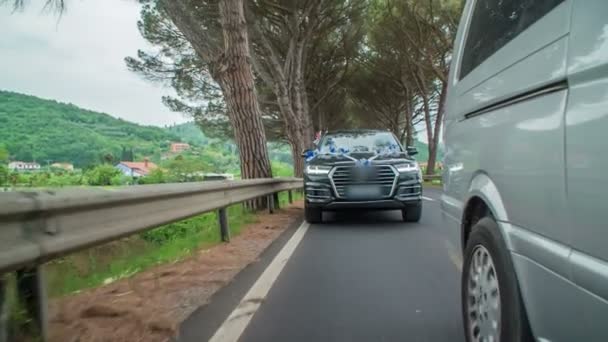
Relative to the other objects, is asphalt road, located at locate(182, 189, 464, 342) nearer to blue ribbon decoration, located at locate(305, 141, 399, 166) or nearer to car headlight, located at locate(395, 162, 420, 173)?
car headlight, located at locate(395, 162, 420, 173)

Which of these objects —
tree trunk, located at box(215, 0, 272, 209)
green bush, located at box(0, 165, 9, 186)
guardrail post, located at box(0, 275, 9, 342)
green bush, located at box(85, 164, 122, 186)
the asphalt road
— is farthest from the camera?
tree trunk, located at box(215, 0, 272, 209)

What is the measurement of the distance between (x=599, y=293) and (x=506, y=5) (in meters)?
1.51

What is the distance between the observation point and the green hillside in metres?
7.74

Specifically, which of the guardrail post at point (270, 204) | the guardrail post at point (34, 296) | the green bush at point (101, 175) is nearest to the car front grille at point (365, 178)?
the guardrail post at point (270, 204)

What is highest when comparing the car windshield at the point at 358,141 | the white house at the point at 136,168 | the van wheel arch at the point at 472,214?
the car windshield at the point at 358,141

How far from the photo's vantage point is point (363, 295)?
4.07 metres

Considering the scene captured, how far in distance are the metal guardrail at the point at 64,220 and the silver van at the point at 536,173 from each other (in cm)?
217

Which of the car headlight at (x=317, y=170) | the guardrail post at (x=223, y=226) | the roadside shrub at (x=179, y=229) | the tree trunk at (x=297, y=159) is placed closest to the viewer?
the guardrail post at (x=223, y=226)

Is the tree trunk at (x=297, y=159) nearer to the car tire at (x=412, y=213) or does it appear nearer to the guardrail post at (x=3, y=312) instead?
the car tire at (x=412, y=213)

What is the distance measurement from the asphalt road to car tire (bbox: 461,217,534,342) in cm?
46

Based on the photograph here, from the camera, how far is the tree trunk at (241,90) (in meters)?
10.2

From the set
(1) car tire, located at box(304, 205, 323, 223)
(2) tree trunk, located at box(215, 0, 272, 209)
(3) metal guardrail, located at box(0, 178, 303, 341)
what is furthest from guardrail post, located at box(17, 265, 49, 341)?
(2) tree trunk, located at box(215, 0, 272, 209)

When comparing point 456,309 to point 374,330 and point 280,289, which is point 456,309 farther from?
point 280,289

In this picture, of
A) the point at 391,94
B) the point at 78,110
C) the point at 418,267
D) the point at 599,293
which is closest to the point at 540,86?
the point at 599,293
